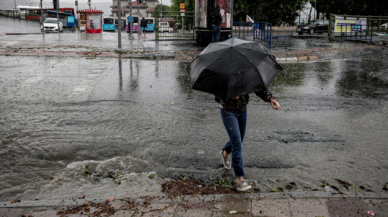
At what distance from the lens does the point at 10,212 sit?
11.6ft

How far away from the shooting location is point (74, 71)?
11.6 m

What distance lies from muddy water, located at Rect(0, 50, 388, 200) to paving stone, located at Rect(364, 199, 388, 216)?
41 centimetres

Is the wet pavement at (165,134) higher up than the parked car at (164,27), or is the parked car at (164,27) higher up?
the parked car at (164,27)

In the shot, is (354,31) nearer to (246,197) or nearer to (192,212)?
(246,197)

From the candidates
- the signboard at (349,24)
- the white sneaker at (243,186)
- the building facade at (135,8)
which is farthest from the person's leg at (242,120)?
the building facade at (135,8)

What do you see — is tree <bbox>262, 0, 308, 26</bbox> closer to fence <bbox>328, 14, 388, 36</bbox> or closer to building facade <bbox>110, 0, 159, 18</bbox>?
fence <bbox>328, 14, 388, 36</bbox>

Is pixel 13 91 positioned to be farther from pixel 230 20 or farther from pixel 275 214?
pixel 230 20

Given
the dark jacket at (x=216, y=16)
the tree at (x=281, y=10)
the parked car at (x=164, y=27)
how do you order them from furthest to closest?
the tree at (x=281, y=10) < the parked car at (x=164, y=27) < the dark jacket at (x=216, y=16)

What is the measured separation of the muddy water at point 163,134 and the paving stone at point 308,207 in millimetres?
509

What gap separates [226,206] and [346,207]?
3.95ft

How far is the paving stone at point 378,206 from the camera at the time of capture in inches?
138

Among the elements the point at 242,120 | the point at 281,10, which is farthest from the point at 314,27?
the point at 242,120

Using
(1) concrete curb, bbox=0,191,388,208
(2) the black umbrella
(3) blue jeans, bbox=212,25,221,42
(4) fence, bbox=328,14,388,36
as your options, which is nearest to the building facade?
(4) fence, bbox=328,14,388,36

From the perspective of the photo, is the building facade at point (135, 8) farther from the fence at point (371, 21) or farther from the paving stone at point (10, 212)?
the paving stone at point (10, 212)
